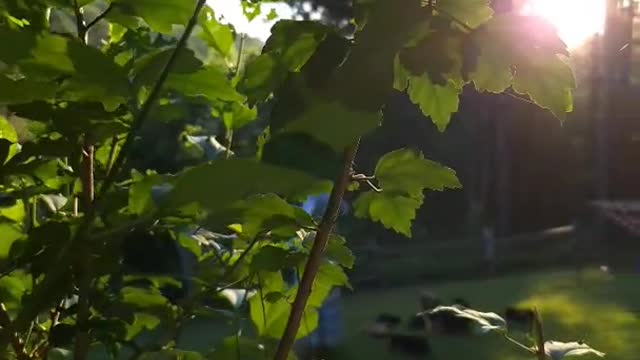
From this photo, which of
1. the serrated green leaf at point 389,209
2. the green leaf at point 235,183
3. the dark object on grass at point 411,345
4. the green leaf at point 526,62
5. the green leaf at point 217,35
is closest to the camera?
the green leaf at point 235,183

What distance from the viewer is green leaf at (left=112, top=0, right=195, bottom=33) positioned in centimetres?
47

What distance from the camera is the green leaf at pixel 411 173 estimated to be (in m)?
0.50

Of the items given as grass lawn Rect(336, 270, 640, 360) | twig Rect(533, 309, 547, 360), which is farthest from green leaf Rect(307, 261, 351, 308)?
grass lawn Rect(336, 270, 640, 360)

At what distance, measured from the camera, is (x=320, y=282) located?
60 centimetres

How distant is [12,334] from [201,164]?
0.18 metres

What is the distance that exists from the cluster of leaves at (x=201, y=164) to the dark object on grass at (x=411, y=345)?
4.60m

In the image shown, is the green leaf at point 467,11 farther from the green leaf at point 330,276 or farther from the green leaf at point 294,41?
the green leaf at point 330,276

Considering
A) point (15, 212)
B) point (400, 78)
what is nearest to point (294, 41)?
point (400, 78)

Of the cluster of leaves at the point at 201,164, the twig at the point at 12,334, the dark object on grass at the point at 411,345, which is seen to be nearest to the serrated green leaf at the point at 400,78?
the cluster of leaves at the point at 201,164

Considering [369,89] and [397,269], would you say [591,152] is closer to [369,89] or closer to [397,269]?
[397,269]

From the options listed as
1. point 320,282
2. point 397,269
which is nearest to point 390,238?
point 397,269

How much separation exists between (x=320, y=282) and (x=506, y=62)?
0.74 ft

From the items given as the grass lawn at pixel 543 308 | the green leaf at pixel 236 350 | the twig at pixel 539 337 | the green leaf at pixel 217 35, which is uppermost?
the green leaf at pixel 217 35

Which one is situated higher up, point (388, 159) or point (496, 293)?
point (388, 159)
